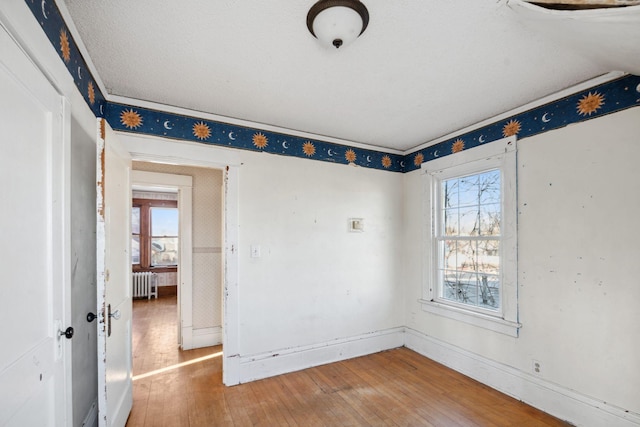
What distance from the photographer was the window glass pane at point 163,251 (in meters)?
6.98

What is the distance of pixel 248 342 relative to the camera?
2852 millimetres

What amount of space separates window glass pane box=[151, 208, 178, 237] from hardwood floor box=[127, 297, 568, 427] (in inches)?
164

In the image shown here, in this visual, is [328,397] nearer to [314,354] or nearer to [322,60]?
[314,354]

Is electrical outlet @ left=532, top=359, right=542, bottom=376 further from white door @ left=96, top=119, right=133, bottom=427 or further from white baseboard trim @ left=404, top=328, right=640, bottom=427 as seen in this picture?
white door @ left=96, top=119, right=133, bottom=427

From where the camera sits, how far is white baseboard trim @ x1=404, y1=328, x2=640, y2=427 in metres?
2.03

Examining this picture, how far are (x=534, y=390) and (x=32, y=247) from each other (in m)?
3.33

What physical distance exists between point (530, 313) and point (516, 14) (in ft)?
7.19

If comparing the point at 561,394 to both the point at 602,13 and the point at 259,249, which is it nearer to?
the point at 602,13

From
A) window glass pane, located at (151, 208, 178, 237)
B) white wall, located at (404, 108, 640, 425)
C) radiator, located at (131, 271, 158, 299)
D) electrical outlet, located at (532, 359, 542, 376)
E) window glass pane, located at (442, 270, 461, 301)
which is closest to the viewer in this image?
white wall, located at (404, 108, 640, 425)

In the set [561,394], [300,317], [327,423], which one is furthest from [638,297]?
[300,317]

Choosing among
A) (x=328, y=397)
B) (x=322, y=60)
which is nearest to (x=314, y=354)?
(x=328, y=397)

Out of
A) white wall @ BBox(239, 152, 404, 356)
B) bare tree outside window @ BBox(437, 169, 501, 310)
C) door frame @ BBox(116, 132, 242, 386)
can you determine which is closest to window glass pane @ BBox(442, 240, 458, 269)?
bare tree outside window @ BBox(437, 169, 501, 310)

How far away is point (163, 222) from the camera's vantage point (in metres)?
7.08

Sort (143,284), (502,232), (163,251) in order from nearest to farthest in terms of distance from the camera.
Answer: (502,232) → (143,284) → (163,251)
